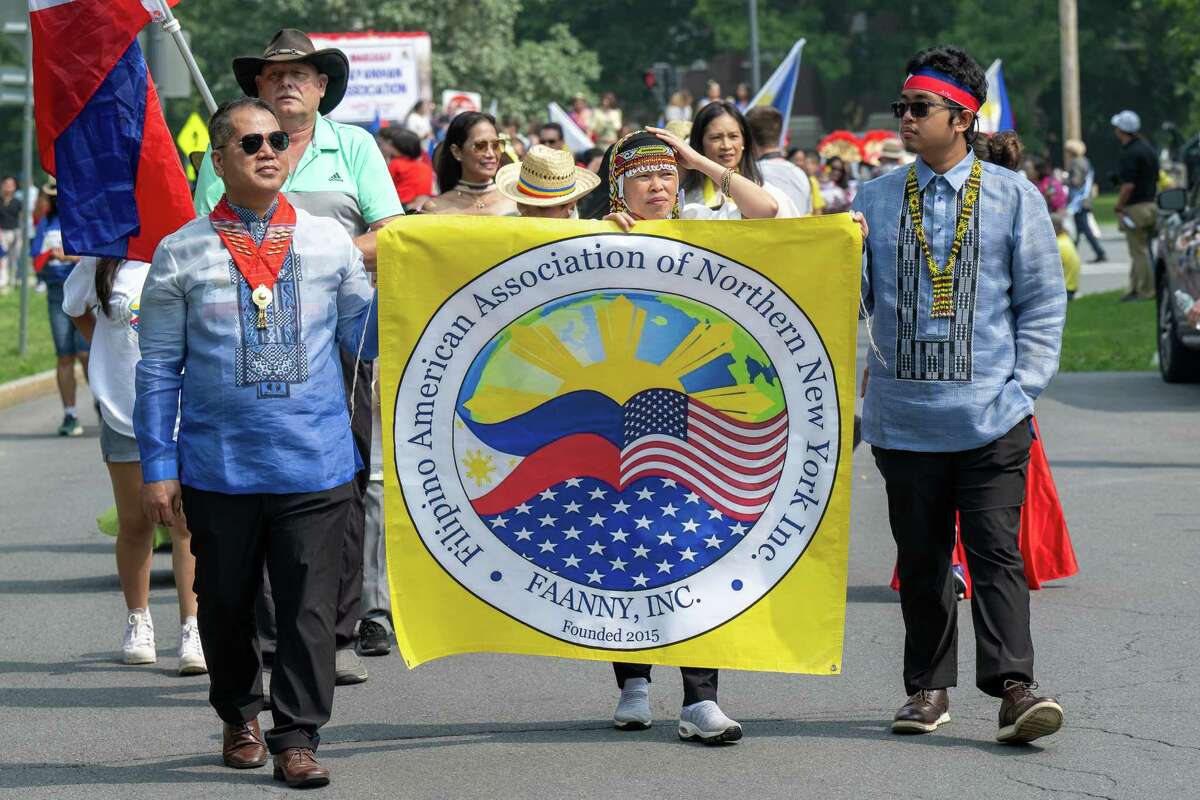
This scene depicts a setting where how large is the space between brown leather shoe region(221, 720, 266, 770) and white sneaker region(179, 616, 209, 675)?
4.31ft

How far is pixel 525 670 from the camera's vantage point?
724 centimetres

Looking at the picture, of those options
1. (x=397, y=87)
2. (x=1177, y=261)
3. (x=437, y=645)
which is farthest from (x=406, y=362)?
(x=397, y=87)

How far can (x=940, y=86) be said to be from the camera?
6.01 metres

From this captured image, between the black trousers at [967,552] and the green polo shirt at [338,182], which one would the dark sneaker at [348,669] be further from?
the black trousers at [967,552]

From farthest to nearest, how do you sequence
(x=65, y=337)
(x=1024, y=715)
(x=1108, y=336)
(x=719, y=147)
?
(x=1108, y=336) → (x=65, y=337) → (x=719, y=147) → (x=1024, y=715)

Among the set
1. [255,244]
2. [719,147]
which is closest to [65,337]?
[719,147]

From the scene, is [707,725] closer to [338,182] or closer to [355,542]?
[355,542]

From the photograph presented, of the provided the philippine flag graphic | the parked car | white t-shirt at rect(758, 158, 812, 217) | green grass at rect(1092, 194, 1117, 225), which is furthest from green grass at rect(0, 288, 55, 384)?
green grass at rect(1092, 194, 1117, 225)

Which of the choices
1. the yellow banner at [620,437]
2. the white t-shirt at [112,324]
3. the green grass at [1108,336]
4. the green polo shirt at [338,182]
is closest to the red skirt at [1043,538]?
the yellow banner at [620,437]

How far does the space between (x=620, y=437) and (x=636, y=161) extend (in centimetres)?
89

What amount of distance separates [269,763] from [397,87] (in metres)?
25.7

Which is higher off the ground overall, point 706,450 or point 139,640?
point 706,450

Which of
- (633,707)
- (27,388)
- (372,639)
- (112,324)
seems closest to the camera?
(633,707)

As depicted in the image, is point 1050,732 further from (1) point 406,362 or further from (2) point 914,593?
(1) point 406,362
